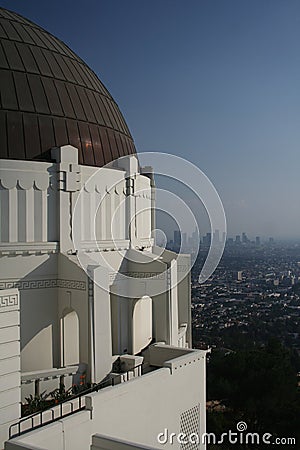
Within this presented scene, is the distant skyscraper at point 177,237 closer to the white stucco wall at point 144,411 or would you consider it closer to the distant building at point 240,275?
the white stucco wall at point 144,411

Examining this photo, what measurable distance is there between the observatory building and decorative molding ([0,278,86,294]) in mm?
25

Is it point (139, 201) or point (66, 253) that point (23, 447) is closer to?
point (66, 253)

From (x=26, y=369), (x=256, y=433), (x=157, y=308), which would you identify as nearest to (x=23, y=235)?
(x=26, y=369)

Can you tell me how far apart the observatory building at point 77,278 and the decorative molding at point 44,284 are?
0.02m

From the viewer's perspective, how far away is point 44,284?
455 inches

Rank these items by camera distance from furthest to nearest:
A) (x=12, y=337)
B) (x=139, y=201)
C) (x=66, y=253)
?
(x=139, y=201)
(x=66, y=253)
(x=12, y=337)

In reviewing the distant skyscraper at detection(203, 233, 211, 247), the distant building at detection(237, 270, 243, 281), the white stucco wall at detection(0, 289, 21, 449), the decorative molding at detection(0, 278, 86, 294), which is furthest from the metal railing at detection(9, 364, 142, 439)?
the distant building at detection(237, 270, 243, 281)

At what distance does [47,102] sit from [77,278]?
4.54 meters

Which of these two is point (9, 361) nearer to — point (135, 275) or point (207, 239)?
point (135, 275)

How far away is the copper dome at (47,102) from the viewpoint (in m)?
11.8

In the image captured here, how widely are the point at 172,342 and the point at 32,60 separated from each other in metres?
8.28

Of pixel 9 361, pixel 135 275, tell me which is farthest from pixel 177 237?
pixel 9 361

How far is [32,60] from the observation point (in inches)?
507

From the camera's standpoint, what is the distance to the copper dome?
1180cm
